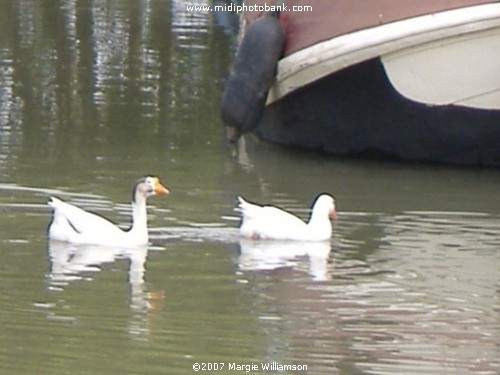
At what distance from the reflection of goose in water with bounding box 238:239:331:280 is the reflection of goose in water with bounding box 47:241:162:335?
691mm

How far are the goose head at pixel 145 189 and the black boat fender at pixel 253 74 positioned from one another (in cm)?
372

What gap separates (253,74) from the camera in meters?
16.6

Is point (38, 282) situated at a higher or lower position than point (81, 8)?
lower

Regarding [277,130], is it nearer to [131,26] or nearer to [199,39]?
[199,39]

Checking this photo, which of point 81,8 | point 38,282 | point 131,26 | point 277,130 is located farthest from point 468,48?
point 81,8

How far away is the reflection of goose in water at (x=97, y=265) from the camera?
10625 mm

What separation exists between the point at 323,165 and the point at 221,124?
2.41 metres

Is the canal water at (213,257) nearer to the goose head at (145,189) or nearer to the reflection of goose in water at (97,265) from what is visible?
the reflection of goose in water at (97,265)

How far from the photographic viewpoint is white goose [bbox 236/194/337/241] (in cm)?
1279

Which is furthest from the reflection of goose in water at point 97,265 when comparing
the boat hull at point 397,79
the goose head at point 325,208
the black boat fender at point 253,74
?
the black boat fender at point 253,74

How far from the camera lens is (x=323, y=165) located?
54.4 ft

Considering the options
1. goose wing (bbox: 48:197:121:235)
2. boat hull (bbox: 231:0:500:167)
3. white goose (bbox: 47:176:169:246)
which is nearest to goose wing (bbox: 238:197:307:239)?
white goose (bbox: 47:176:169:246)

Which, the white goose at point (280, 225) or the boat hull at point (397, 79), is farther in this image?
the boat hull at point (397, 79)

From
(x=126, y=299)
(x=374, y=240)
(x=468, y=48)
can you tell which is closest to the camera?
(x=126, y=299)
